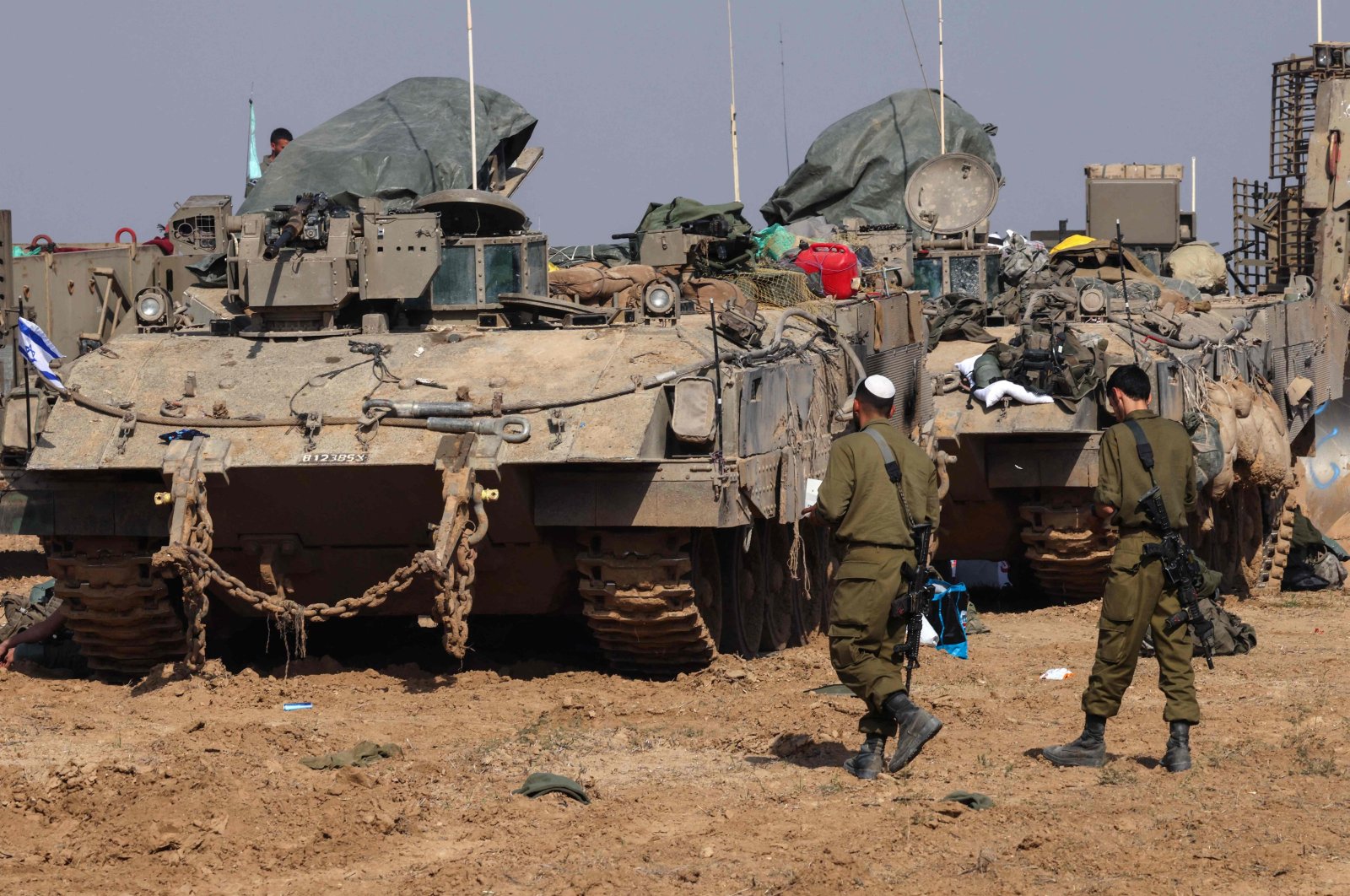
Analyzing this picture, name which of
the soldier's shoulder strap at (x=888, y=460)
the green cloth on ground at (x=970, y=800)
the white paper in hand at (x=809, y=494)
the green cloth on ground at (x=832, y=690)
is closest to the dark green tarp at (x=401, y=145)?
the white paper in hand at (x=809, y=494)

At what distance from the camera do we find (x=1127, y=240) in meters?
25.3

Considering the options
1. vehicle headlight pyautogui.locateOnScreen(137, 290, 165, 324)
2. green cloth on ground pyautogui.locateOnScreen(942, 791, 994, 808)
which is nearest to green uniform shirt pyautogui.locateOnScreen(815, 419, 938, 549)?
green cloth on ground pyautogui.locateOnScreen(942, 791, 994, 808)

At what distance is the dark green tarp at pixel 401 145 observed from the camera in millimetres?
21422

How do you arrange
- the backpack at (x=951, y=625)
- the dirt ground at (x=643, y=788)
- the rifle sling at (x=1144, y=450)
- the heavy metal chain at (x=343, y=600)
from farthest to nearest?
the backpack at (x=951, y=625) < the heavy metal chain at (x=343, y=600) < the rifle sling at (x=1144, y=450) < the dirt ground at (x=643, y=788)

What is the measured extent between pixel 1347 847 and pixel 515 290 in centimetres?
650

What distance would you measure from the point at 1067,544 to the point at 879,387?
6.09 meters

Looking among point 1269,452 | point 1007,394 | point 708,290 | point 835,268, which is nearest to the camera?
point 708,290

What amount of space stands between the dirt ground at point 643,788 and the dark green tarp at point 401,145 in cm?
1024

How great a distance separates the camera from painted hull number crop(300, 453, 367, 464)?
1052 centimetres

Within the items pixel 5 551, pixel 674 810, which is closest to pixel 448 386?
pixel 674 810

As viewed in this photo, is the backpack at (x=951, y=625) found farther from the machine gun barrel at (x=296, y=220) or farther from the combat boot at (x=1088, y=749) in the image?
the machine gun barrel at (x=296, y=220)

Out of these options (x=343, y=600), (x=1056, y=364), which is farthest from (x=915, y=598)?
(x=1056, y=364)

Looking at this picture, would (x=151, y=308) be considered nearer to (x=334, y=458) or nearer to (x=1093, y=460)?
(x=334, y=458)

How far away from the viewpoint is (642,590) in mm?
10812
